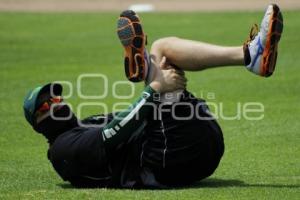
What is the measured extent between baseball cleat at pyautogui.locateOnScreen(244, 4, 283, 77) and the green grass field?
2.93ft

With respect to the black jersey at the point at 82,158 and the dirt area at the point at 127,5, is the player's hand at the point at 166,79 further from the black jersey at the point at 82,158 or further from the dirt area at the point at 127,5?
the dirt area at the point at 127,5

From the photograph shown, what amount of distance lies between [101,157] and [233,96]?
589cm

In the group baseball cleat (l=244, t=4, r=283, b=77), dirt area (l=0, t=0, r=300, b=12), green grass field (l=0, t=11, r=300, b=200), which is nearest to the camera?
baseball cleat (l=244, t=4, r=283, b=77)

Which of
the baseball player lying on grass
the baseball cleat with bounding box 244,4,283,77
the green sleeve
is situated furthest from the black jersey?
the baseball cleat with bounding box 244,4,283,77

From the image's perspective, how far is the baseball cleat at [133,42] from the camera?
6750 mm

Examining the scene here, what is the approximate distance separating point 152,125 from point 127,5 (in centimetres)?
2107

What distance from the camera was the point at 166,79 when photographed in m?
6.77

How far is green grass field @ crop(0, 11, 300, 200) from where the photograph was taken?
6871 millimetres

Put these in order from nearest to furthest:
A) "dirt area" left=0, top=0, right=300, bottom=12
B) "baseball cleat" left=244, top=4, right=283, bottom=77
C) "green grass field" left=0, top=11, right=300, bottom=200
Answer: "baseball cleat" left=244, top=4, right=283, bottom=77 < "green grass field" left=0, top=11, right=300, bottom=200 < "dirt area" left=0, top=0, right=300, bottom=12

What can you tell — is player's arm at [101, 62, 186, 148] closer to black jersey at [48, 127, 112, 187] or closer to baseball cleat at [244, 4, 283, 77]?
black jersey at [48, 127, 112, 187]

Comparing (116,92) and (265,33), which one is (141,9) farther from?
(265,33)

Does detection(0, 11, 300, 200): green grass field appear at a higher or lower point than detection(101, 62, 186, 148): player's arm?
lower

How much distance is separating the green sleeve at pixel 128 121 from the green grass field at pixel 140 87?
384 millimetres

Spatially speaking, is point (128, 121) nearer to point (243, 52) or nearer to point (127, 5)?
point (243, 52)
